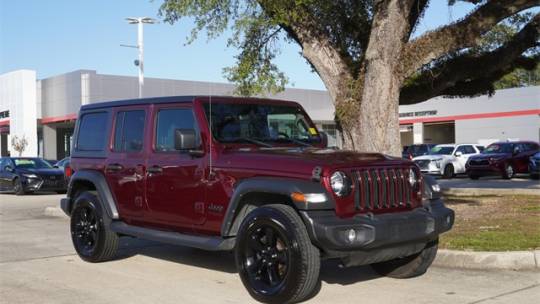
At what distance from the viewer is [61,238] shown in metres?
10.6

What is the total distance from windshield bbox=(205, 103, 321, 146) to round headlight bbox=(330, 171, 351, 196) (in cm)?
150

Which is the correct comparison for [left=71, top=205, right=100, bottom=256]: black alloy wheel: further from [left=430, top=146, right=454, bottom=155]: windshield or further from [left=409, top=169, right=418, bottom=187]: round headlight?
[left=430, top=146, right=454, bottom=155]: windshield

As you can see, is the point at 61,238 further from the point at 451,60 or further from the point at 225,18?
the point at 451,60

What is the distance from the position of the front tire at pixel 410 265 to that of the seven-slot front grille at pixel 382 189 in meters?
0.67

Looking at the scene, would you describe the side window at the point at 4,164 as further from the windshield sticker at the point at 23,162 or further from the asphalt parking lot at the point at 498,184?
the asphalt parking lot at the point at 498,184

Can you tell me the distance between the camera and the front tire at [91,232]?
8.05 metres

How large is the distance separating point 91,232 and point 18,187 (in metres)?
14.9

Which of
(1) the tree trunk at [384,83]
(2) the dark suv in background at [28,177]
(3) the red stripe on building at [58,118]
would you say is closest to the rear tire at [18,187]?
(2) the dark suv in background at [28,177]

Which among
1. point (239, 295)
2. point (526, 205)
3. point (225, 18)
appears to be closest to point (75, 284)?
point (239, 295)

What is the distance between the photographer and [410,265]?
6.96 m

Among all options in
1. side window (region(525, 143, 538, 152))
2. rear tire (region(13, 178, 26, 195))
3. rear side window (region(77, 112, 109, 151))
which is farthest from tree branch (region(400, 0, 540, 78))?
side window (region(525, 143, 538, 152))

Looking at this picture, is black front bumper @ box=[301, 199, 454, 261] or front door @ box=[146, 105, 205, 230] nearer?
black front bumper @ box=[301, 199, 454, 261]

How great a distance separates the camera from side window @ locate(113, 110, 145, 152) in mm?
7734

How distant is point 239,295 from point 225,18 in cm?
773
